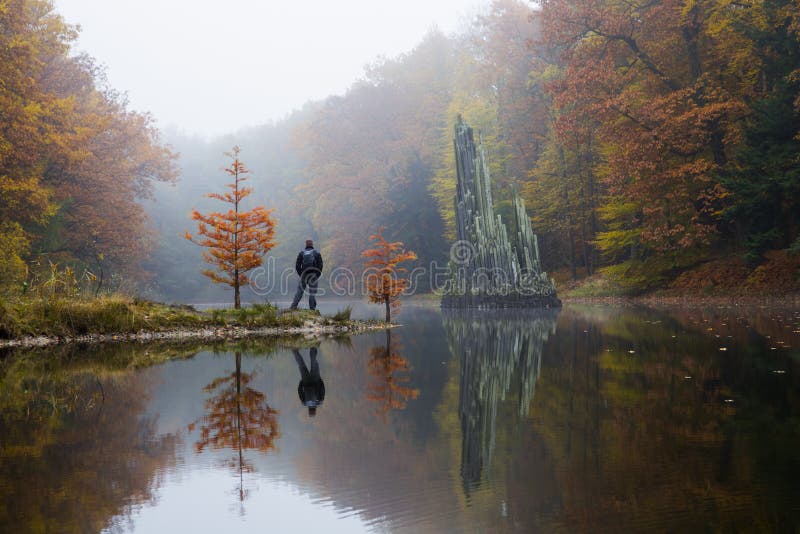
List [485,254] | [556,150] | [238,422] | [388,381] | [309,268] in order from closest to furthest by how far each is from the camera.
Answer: [238,422] → [388,381] → [309,268] → [485,254] → [556,150]

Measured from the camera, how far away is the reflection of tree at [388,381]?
6.59 metres

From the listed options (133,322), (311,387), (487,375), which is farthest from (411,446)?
(133,322)

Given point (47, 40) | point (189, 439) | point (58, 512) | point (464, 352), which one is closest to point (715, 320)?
point (464, 352)

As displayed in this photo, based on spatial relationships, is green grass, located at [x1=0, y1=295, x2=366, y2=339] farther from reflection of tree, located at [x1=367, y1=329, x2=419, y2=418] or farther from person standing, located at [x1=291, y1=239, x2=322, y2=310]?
reflection of tree, located at [x1=367, y1=329, x2=419, y2=418]

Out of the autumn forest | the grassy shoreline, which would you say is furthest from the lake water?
the autumn forest

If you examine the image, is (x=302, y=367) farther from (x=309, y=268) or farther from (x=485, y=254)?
(x=485, y=254)

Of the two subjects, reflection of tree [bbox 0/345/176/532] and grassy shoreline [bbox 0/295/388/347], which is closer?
reflection of tree [bbox 0/345/176/532]

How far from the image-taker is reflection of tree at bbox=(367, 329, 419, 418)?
259 inches

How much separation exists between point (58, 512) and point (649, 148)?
26295 mm

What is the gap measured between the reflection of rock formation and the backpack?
4.01m

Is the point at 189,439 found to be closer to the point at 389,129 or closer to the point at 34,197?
the point at 34,197

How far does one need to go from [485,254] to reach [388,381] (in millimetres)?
18065

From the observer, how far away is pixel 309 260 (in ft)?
59.1

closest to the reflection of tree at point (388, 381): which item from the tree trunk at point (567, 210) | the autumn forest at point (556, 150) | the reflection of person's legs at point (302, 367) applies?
the reflection of person's legs at point (302, 367)
